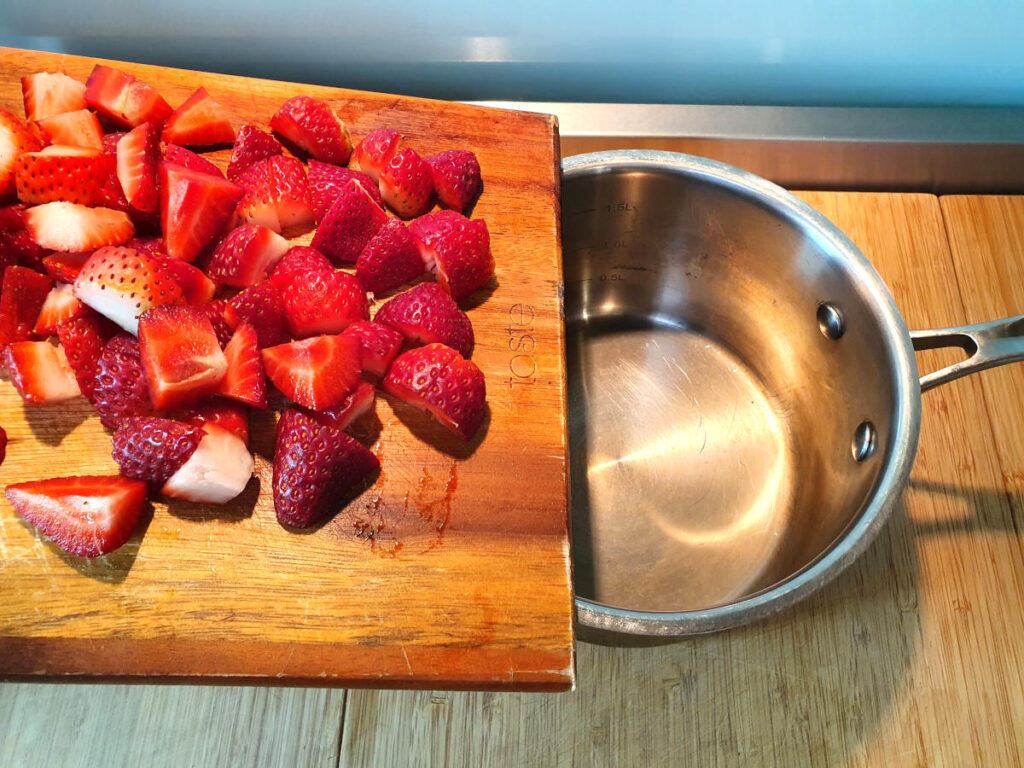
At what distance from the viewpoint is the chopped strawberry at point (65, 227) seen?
0.75m

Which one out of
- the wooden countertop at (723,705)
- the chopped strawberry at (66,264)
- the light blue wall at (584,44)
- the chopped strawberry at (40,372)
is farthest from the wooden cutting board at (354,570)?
the light blue wall at (584,44)

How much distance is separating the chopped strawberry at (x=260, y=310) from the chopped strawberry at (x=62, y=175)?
7.2 inches

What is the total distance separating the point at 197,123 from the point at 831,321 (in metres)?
0.76

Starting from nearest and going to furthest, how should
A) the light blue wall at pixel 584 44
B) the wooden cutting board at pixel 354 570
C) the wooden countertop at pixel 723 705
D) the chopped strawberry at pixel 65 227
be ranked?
the wooden cutting board at pixel 354 570 < the chopped strawberry at pixel 65 227 < the wooden countertop at pixel 723 705 < the light blue wall at pixel 584 44

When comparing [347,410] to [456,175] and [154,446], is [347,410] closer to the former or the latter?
[154,446]

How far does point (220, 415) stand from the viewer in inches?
28.3

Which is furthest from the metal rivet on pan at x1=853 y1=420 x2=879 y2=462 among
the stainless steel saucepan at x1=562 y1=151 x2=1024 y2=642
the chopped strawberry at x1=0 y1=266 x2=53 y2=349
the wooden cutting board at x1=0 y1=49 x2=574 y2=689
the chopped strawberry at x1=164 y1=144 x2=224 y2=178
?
the chopped strawberry at x1=0 y1=266 x2=53 y2=349

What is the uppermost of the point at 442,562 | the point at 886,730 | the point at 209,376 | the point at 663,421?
the point at 209,376

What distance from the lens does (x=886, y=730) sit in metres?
0.89

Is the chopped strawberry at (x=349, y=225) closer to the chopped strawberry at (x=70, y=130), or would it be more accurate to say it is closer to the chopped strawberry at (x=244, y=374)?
the chopped strawberry at (x=244, y=374)

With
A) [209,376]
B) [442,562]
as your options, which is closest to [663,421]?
[442,562]

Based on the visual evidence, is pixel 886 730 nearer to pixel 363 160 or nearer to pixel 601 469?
pixel 601 469

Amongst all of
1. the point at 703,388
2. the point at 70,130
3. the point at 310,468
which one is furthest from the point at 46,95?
the point at 703,388

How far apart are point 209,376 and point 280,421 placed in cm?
8
